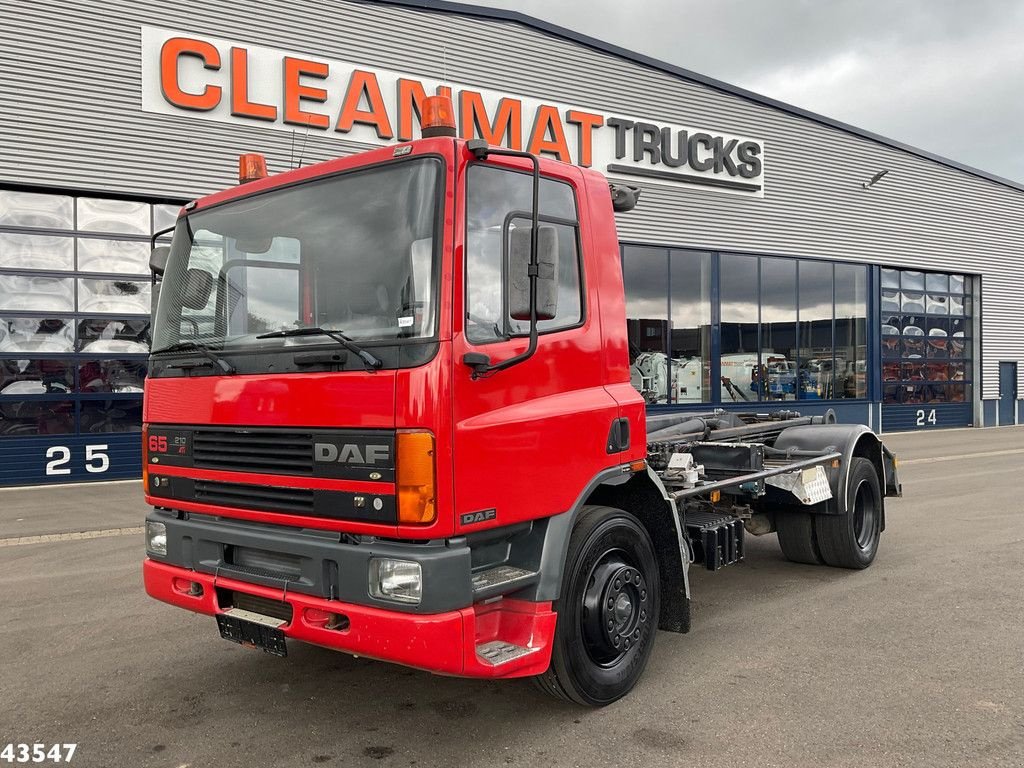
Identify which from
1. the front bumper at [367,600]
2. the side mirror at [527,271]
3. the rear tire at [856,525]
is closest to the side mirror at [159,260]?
the front bumper at [367,600]

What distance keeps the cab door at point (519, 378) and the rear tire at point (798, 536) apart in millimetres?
3146

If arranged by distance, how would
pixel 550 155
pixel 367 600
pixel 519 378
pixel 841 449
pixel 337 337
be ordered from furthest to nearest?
1. pixel 550 155
2. pixel 841 449
3. pixel 519 378
4. pixel 337 337
5. pixel 367 600

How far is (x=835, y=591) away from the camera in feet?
19.7

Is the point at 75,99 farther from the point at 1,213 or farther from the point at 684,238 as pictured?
the point at 684,238

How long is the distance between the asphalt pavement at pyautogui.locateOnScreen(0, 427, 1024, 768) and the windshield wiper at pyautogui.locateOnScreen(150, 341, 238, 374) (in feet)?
5.43

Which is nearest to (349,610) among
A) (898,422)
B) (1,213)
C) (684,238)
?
(1,213)

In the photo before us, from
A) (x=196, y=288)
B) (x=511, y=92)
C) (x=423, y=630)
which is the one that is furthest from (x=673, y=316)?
(x=423, y=630)

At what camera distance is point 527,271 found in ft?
11.3

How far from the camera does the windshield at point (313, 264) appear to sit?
335 centimetres

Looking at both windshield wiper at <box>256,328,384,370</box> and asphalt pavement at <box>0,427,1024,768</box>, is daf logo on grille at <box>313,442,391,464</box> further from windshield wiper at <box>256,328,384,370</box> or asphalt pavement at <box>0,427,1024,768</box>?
asphalt pavement at <box>0,427,1024,768</box>

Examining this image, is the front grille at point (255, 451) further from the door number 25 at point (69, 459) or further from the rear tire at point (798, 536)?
the door number 25 at point (69, 459)

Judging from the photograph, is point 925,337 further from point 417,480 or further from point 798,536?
point 417,480

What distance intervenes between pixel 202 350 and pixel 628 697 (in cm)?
271

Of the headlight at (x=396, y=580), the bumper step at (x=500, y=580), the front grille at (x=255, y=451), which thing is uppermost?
the front grille at (x=255, y=451)
